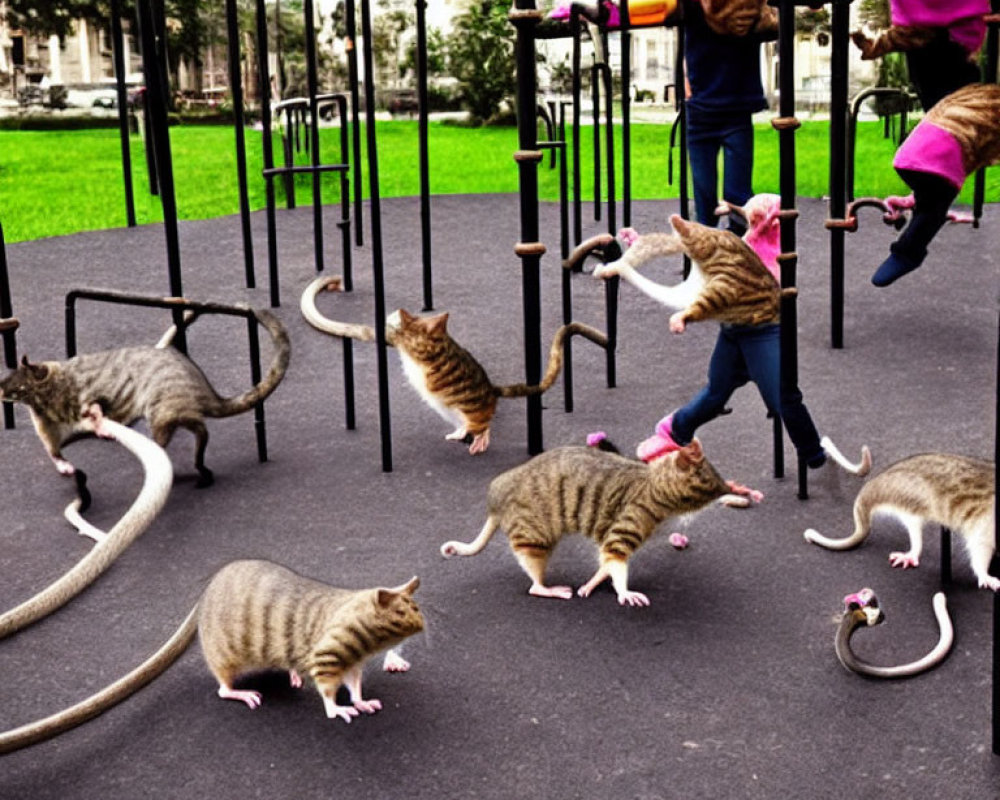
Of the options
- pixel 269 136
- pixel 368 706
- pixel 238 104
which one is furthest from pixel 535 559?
pixel 269 136

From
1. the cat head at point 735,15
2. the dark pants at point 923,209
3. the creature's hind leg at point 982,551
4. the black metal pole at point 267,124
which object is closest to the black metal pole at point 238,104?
the black metal pole at point 267,124

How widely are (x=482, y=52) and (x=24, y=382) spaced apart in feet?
23.3

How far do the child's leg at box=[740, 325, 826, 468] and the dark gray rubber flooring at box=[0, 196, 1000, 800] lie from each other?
0.12 meters

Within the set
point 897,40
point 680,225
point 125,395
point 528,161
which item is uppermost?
point 897,40

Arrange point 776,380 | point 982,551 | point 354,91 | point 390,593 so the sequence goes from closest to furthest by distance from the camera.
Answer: point 390,593 → point 982,551 → point 776,380 → point 354,91

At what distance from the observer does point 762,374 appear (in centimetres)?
256

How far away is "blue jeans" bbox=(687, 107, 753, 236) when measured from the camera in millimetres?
4484

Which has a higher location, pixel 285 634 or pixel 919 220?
pixel 919 220

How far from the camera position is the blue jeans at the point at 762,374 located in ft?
8.34

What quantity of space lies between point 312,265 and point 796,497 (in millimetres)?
2940

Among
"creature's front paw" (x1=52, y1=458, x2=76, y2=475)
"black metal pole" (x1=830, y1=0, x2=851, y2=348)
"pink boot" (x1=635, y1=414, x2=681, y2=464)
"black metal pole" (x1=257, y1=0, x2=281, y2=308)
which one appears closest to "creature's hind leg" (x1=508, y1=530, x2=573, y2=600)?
"pink boot" (x1=635, y1=414, x2=681, y2=464)

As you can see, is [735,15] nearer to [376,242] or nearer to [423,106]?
[423,106]

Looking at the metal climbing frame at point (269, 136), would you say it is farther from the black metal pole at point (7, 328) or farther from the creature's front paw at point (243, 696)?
the creature's front paw at point (243, 696)

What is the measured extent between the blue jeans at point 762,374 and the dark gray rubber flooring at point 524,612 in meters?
0.13
